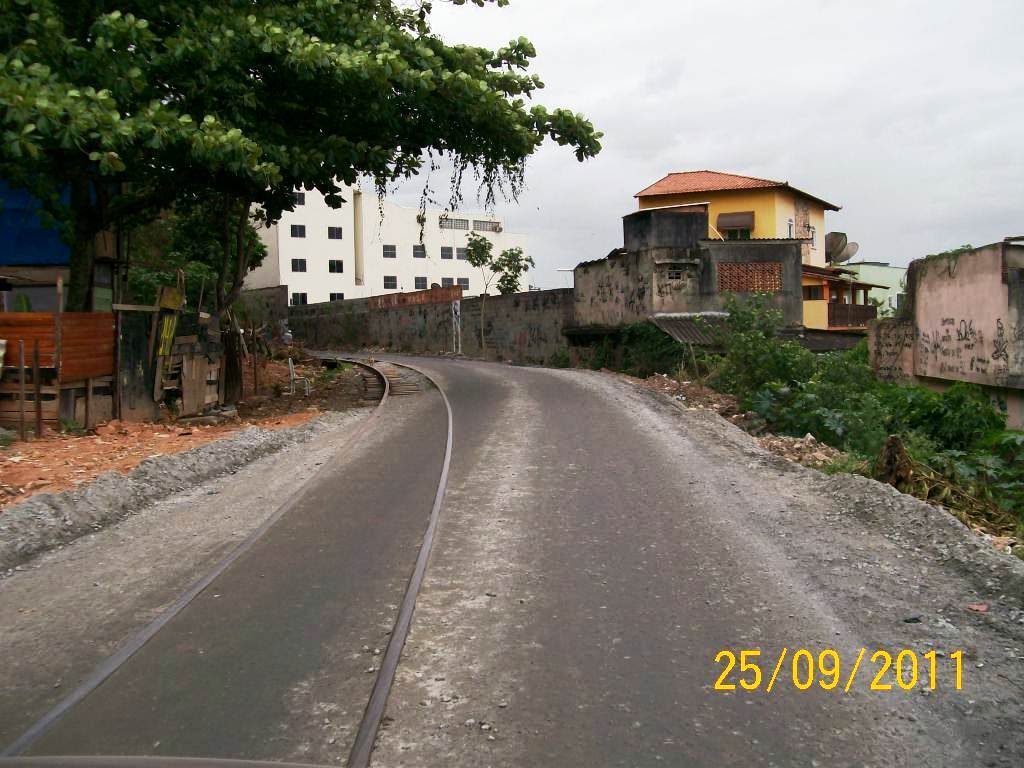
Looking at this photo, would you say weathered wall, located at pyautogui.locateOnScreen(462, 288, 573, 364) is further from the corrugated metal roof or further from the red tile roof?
the red tile roof

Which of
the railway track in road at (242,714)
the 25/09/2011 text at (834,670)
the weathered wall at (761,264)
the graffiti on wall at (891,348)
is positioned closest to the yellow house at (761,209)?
the weathered wall at (761,264)

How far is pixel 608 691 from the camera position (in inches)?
157

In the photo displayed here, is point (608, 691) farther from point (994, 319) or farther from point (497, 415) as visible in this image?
point (994, 319)

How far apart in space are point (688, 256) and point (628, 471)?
15.6 m

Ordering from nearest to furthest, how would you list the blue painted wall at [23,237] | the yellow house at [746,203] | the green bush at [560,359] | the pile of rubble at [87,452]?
the pile of rubble at [87,452] → the blue painted wall at [23,237] → the green bush at [560,359] → the yellow house at [746,203]

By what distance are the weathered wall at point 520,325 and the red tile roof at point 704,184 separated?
801 inches

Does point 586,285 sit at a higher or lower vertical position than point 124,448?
higher

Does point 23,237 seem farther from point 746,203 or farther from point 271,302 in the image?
point 746,203

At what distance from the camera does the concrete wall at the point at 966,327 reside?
13328 millimetres

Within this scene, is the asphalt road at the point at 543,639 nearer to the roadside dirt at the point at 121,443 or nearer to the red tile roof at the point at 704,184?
the roadside dirt at the point at 121,443

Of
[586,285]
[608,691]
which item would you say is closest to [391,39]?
[608,691]

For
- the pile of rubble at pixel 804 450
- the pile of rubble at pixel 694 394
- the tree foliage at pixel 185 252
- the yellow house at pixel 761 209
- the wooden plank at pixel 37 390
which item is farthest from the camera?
the yellow house at pixel 761 209

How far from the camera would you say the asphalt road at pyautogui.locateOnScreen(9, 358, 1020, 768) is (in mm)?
3535

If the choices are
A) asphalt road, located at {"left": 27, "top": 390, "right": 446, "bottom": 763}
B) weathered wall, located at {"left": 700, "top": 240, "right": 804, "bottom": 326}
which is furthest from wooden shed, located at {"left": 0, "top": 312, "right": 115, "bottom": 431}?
weathered wall, located at {"left": 700, "top": 240, "right": 804, "bottom": 326}
